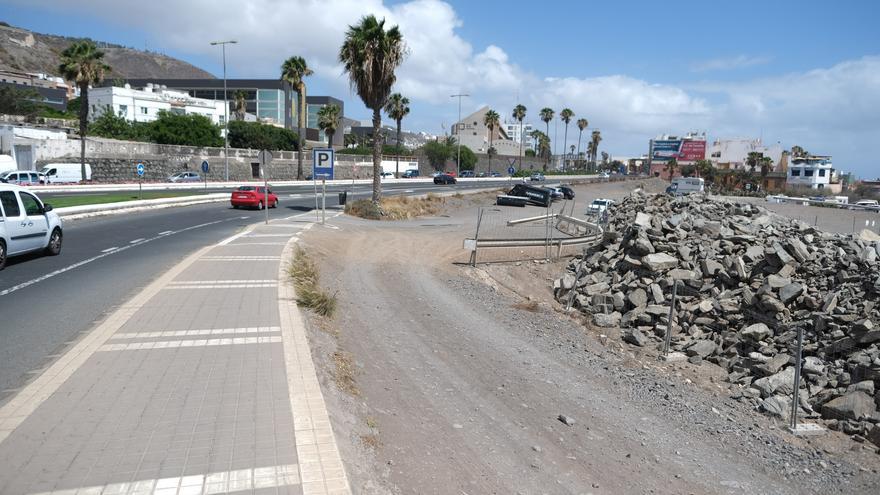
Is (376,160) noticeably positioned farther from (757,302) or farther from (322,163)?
(757,302)

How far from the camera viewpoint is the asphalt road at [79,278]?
8164mm

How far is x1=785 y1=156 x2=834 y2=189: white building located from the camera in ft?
348

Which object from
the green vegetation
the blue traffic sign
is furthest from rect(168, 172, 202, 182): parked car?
the blue traffic sign

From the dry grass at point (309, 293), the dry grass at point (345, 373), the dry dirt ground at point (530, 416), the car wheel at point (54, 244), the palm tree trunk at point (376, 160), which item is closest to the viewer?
the dry dirt ground at point (530, 416)

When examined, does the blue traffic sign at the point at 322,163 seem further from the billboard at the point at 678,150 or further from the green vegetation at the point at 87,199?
the billboard at the point at 678,150

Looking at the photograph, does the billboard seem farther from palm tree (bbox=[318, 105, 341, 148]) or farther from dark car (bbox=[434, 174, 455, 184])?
palm tree (bbox=[318, 105, 341, 148])

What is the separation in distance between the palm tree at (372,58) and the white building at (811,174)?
95.3 m

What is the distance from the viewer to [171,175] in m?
60.7

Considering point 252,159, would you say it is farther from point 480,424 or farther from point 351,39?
point 480,424

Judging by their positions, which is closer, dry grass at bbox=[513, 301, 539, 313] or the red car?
dry grass at bbox=[513, 301, 539, 313]

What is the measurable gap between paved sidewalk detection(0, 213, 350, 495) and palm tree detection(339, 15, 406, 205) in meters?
24.3

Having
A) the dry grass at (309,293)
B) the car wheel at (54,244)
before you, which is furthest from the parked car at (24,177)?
the dry grass at (309,293)

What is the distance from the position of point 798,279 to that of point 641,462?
10.3m

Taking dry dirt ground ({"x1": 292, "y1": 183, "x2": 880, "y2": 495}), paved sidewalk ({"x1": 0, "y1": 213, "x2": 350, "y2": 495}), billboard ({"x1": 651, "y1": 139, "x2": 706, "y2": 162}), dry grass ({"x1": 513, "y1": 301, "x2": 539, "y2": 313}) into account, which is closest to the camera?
paved sidewalk ({"x1": 0, "y1": 213, "x2": 350, "y2": 495})
